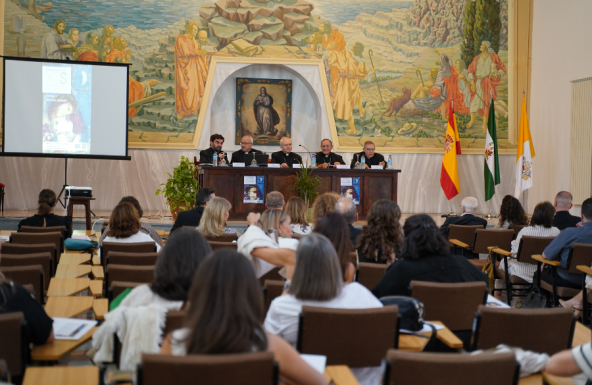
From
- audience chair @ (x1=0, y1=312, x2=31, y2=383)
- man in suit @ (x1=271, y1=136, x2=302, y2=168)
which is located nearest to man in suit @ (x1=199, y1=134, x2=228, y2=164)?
man in suit @ (x1=271, y1=136, x2=302, y2=168)

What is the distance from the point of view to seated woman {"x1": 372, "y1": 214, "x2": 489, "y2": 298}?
3.28 meters

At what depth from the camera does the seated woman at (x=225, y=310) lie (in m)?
1.66

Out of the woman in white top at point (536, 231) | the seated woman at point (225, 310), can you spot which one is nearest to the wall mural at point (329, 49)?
the woman in white top at point (536, 231)

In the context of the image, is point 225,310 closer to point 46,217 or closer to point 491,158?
point 46,217

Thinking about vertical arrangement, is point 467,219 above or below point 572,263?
above

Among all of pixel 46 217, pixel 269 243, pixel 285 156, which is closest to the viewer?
pixel 269 243

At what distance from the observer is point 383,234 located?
426 cm

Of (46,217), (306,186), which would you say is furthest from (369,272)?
(306,186)

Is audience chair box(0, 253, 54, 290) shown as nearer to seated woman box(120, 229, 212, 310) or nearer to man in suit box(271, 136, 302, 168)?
seated woman box(120, 229, 212, 310)

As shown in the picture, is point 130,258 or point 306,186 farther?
point 306,186

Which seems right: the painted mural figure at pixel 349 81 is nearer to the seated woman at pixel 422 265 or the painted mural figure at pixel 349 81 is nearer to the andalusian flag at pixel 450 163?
the andalusian flag at pixel 450 163

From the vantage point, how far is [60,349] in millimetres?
2289

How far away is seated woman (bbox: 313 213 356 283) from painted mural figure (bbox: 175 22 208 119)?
31.2 feet

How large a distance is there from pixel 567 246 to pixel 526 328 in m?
3.09
